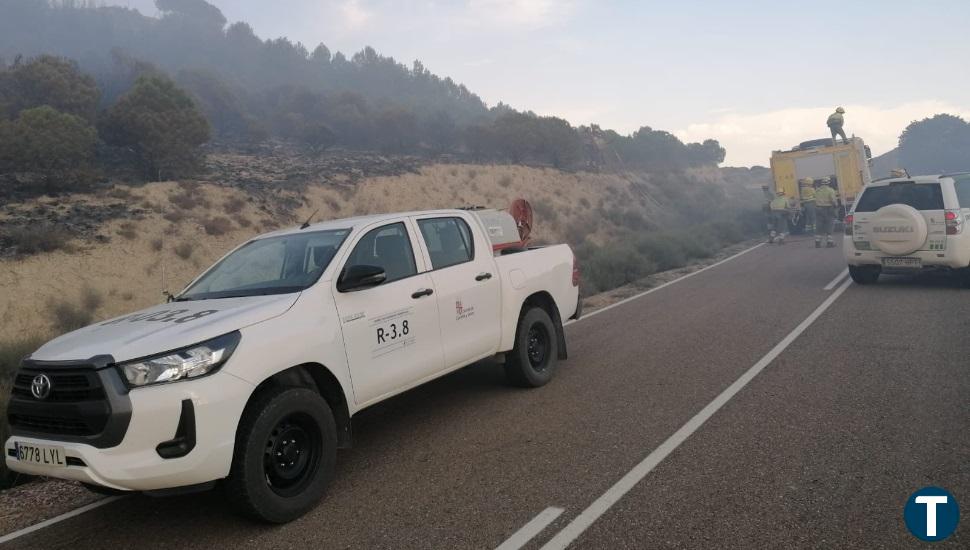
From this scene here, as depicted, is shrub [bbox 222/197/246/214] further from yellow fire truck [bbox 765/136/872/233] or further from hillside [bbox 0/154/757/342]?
yellow fire truck [bbox 765/136/872/233]

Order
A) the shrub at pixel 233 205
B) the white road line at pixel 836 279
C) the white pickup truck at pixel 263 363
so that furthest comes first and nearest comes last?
the shrub at pixel 233 205 < the white road line at pixel 836 279 < the white pickup truck at pixel 263 363

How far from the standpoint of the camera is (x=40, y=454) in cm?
375

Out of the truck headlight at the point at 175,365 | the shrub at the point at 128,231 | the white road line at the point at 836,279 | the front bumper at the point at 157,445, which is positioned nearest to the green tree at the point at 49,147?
the shrub at the point at 128,231

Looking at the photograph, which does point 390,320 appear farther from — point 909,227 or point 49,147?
point 49,147

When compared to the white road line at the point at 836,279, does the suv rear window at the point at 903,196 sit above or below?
above

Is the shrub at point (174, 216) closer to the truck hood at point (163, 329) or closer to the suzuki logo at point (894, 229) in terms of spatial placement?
the truck hood at point (163, 329)

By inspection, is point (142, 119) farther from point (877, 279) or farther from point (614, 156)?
point (614, 156)

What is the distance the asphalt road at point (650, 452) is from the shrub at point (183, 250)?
1509 centimetres

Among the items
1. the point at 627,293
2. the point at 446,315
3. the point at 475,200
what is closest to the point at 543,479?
the point at 446,315

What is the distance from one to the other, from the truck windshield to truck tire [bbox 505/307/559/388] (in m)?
2.21

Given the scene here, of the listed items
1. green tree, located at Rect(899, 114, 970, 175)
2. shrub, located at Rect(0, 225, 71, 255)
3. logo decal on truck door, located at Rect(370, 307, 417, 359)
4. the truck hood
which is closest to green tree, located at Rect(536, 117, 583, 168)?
shrub, located at Rect(0, 225, 71, 255)

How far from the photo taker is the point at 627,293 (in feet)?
44.7

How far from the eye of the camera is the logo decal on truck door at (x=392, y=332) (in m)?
4.82

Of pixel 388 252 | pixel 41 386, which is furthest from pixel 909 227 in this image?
pixel 41 386
